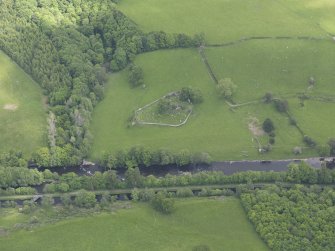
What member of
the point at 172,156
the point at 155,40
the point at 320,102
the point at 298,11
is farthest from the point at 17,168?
the point at 298,11

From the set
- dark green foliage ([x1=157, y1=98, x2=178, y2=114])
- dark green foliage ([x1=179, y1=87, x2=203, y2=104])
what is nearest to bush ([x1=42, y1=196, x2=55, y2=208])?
dark green foliage ([x1=157, y1=98, x2=178, y2=114])

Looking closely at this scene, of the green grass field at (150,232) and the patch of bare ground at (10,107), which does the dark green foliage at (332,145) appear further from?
the patch of bare ground at (10,107)

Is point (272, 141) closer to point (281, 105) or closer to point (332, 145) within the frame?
point (281, 105)

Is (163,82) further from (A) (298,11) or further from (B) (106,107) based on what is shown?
(A) (298,11)

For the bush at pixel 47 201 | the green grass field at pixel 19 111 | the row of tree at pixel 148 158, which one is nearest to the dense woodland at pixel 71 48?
the green grass field at pixel 19 111

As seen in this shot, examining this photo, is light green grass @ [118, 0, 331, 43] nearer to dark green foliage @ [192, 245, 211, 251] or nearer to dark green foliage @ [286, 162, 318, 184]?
dark green foliage @ [286, 162, 318, 184]

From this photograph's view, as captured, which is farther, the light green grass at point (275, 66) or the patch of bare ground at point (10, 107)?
the light green grass at point (275, 66)

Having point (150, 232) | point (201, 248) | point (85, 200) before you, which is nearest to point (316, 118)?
point (201, 248)
